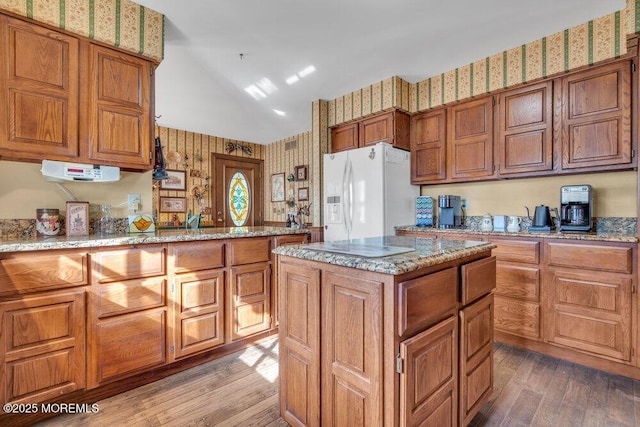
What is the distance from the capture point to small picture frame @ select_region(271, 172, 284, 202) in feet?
19.3

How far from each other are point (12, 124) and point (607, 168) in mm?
4192

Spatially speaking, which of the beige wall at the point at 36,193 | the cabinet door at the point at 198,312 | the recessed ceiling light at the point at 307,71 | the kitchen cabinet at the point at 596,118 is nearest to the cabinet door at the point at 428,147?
the kitchen cabinet at the point at 596,118

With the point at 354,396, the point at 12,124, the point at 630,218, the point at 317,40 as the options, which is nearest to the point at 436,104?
the point at 317,40

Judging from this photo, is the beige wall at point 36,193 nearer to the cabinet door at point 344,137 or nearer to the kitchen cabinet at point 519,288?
the cabinet door at point 344,137

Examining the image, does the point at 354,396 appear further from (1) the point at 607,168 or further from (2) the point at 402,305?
(1) the point at 607,168

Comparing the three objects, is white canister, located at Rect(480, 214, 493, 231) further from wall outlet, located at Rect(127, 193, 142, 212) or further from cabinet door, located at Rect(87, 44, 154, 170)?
wall outlet, located at Rect(127, 193, 142, 212)

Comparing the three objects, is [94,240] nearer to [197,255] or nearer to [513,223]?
[197,255]

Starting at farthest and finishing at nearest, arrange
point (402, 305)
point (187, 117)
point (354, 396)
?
point (187, 117), point (354, 396), point (402, 305)

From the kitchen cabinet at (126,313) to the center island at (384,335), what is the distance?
3.30ft

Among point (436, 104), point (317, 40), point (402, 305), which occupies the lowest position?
point (402, 305)

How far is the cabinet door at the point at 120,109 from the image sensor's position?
6.80 feet

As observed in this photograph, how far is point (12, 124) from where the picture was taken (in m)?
1.79

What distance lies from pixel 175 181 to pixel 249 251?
3.49 meters

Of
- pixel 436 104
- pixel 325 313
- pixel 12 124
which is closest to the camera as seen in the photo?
pixel 325 313
